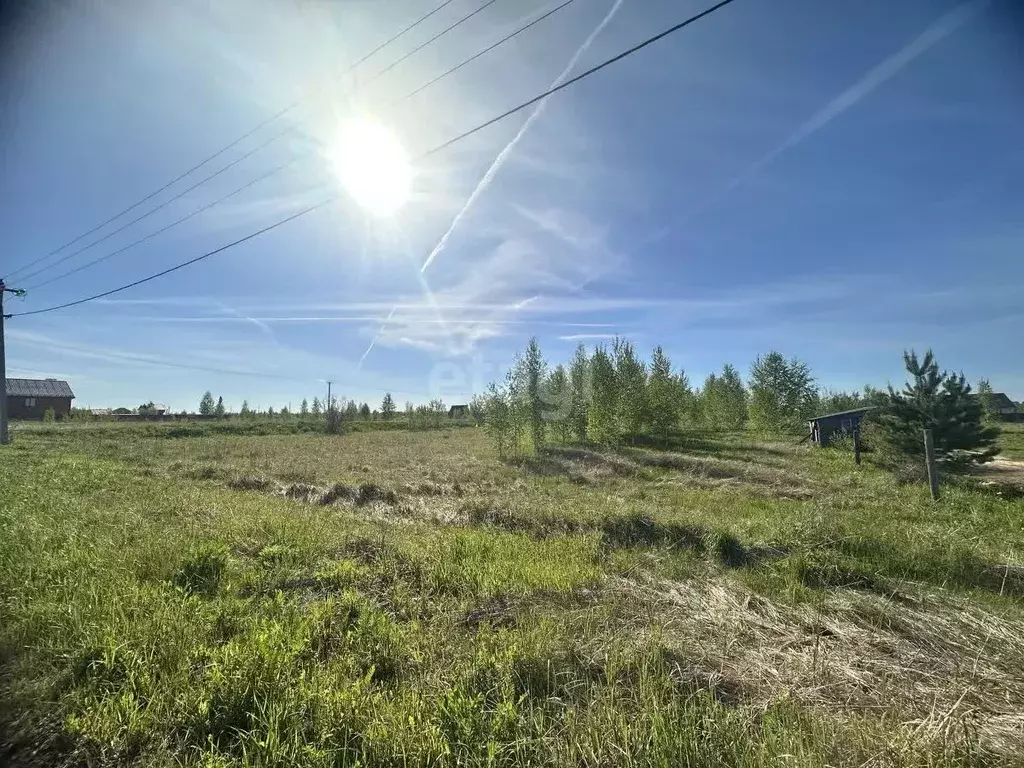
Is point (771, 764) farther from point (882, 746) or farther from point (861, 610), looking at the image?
point (861, 610)

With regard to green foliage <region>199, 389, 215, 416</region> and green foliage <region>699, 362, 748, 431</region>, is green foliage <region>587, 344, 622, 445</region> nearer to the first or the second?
green foliage <region>699, 362, 748, 431</region>

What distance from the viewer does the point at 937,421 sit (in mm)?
15820

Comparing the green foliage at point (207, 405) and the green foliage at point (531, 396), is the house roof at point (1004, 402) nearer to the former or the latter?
the green foliage at point (531, 396)

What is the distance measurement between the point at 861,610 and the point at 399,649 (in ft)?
15.5

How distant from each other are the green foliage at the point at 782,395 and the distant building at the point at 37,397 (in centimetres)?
9429

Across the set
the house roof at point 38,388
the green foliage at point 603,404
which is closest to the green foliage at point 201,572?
the green foliage at point 603,404

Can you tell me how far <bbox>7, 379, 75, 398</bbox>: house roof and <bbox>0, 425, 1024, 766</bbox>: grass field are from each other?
9207 centimetres

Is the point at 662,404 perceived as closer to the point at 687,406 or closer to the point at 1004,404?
the point at 687,406

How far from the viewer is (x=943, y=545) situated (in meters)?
6.88

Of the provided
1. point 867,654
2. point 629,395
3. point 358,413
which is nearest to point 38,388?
point 358,413

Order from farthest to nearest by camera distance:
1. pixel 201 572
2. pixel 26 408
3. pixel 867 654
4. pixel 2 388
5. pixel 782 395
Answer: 1. pixel 26 408
2. pixel 782 395
3. pixel 2 388
4. pixel 201 572
5. pixel 867 654

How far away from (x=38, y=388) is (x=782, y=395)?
110431 mm

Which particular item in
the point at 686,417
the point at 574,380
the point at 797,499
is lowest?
the point at 797,499

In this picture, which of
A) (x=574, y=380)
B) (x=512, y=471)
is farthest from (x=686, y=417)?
(x=512, y=471)
